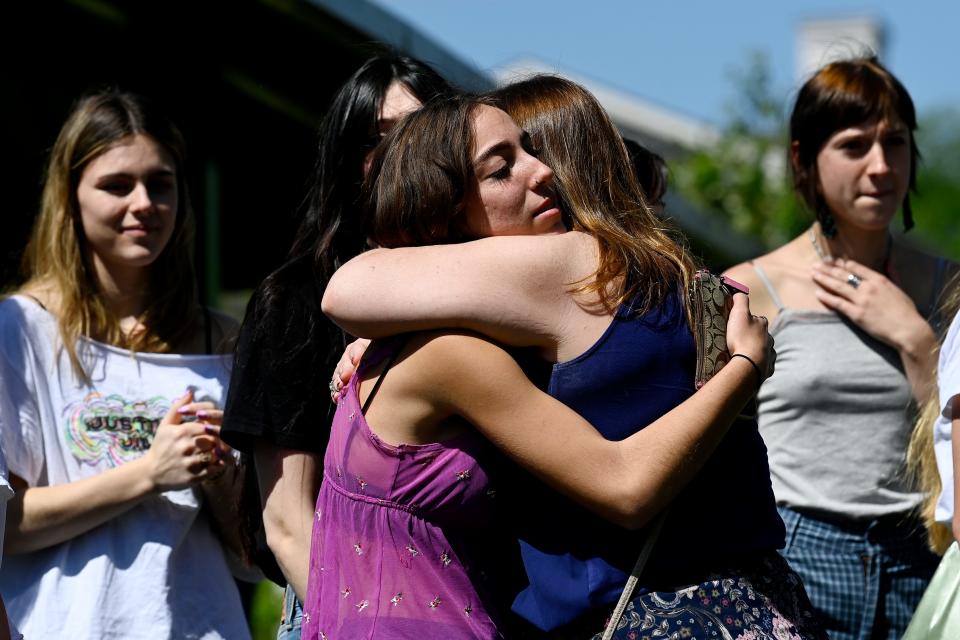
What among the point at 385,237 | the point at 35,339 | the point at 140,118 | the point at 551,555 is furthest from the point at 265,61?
the point at 551,555

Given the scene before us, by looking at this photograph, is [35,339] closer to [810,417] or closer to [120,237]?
[120,237]

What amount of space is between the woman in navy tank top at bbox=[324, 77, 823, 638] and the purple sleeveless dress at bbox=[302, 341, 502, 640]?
3.3 inches

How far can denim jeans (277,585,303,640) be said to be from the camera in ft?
9.30

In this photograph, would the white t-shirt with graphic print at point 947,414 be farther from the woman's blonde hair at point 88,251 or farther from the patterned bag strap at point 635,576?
the woman's blonde hair at point 88,251

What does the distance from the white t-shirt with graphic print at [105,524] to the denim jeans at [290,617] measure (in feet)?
1.35

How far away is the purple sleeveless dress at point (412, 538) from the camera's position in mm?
2201

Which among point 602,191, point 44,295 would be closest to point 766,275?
point 602,191

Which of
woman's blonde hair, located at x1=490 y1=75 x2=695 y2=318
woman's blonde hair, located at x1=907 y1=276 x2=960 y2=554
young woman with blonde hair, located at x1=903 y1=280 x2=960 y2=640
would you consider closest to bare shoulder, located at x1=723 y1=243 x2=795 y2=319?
woman's blonde hair, located at x1=907 y1=276 x2=960 y2=554

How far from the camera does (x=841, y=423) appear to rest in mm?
3605

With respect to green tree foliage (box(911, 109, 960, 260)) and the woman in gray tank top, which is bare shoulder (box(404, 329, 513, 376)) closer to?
the woman in gray tank top

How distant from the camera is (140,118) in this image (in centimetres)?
354

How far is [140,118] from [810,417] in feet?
6.65

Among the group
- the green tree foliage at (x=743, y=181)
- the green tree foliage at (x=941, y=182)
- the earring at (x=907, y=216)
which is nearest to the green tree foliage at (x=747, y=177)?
the green tree foliage at (x=743, y=181)

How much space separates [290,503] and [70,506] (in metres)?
0.68
